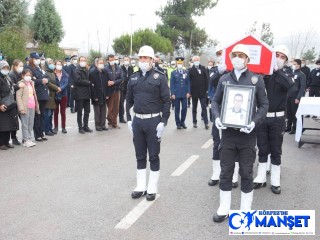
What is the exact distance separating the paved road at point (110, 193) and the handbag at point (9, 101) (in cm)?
94

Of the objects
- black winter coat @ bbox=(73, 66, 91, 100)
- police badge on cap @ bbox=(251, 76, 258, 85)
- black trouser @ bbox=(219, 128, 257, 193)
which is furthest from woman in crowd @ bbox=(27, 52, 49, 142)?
police badge on cap @ bbox=(251, 76, 258, 85)

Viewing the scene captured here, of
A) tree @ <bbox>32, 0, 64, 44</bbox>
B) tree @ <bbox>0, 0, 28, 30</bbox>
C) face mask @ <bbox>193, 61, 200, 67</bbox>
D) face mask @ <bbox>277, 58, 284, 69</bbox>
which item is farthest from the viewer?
tree @ <bbox>32, 0, 64, 44</bbox>

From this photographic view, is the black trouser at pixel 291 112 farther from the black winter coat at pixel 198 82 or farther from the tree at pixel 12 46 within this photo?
the tree at pixel 12 46

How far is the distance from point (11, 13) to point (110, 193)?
29176 millimetres

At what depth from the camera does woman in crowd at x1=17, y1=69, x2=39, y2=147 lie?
29.0 feet

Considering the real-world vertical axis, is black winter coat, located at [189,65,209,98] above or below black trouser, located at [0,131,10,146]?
above

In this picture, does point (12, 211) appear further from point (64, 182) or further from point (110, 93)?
point (110, 93)

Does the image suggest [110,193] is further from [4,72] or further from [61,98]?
[61,98]

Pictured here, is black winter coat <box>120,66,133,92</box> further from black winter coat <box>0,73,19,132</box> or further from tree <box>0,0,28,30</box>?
tree <box>0,0,28,30</box>

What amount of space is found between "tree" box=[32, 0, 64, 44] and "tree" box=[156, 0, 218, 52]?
2141 cm

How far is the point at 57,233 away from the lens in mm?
4367

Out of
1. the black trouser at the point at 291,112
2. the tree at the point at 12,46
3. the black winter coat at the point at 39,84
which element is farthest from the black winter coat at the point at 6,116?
the tree at the point at 12,46

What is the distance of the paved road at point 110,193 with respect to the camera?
4488mm

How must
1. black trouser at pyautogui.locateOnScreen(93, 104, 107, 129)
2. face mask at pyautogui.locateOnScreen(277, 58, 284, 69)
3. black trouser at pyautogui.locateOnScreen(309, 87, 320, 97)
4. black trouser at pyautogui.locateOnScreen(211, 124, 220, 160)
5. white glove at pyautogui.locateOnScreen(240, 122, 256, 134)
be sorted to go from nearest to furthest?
white glove at pyautogui.locateOnScreen(240, 122, 256, 134)
face mask at pyautogui.locateOnScreen(277, 58, 284, 69)
black trouser at pyautogui.locateOnScreen(211, 124, 220, 160)
black trouser at pyautogui.locateOnScreen(93, 104, 107, 129)
black trouser at pyautogui.locateOnScreen(309, 87, 320, 97)
